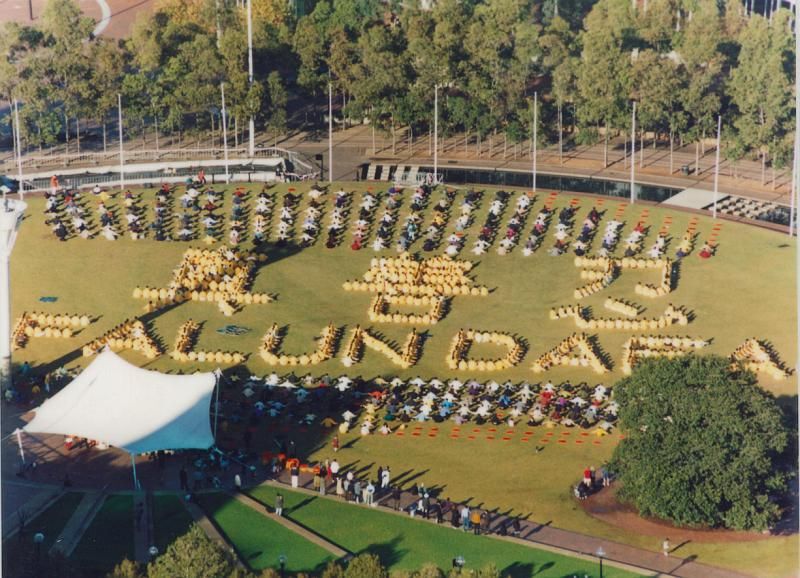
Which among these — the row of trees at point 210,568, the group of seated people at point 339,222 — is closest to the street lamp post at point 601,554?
the row of trees at point 210,568

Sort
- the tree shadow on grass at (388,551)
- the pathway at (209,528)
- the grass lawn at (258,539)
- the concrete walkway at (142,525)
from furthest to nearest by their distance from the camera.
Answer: the concrete walkway at (142,525), the pathway at (209,528), the tree shadow on grass at (388,551), the grass lawn at (258,539)

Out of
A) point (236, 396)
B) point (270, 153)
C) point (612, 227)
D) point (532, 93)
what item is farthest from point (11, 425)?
point (532, 93)

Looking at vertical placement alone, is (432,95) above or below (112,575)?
above

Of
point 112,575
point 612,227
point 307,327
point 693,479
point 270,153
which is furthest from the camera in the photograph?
point 270,153

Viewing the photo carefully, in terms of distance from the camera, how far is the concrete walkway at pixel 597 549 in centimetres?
9081

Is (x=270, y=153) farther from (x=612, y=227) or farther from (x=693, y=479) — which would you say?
(x=693, y=479)

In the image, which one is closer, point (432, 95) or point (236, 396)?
point (236, 396)

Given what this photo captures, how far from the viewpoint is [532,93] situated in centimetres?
19512

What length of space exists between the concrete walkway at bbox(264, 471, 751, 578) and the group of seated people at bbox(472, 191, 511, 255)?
4359 cm

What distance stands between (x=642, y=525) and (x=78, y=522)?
108ft

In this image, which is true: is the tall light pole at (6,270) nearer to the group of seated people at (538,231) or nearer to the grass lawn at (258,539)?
the grass lawn at (258,539)

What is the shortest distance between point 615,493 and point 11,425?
136 ft

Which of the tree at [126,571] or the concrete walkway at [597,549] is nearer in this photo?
the tree at [126,571]

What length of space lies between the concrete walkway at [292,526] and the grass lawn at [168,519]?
11.7 ft
